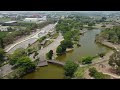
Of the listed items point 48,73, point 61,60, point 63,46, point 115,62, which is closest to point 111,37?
point 63,46

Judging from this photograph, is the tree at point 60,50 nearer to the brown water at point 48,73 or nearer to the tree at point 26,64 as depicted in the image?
the brown water at point 48,73

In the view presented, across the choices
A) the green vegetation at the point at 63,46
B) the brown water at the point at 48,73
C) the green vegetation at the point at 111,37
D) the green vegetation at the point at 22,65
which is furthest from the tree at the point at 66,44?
the green vegetation at the point at 22,65

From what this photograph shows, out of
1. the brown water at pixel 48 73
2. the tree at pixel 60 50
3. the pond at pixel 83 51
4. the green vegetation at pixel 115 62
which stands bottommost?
the pond at pixel 83 51

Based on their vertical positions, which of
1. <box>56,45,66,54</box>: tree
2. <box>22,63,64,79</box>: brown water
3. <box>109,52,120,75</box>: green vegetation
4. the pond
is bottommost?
the pond

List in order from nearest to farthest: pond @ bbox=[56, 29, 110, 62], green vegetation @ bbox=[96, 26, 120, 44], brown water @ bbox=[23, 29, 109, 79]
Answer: brown water @ bbox=[23, 29, 109, 79] < pond @ bbox=[56, 29, 110, 62] < green vegetation @ bbox=[96, 26, 120, 44]

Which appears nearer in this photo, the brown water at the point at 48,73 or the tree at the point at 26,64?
the brown water at the point at 48,73

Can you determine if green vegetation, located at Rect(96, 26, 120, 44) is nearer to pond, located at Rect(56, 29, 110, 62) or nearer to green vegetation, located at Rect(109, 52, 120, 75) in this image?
pond, located at Rect(56, 29, 110, 62)

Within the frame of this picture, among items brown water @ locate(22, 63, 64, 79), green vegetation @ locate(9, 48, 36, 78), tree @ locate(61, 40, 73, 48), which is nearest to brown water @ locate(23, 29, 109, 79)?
brown water @ locate(22, 63, 64, 79)

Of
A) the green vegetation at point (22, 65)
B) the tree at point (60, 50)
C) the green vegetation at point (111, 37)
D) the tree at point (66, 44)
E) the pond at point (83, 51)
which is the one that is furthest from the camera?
the green vegetation at point (111, 37)
